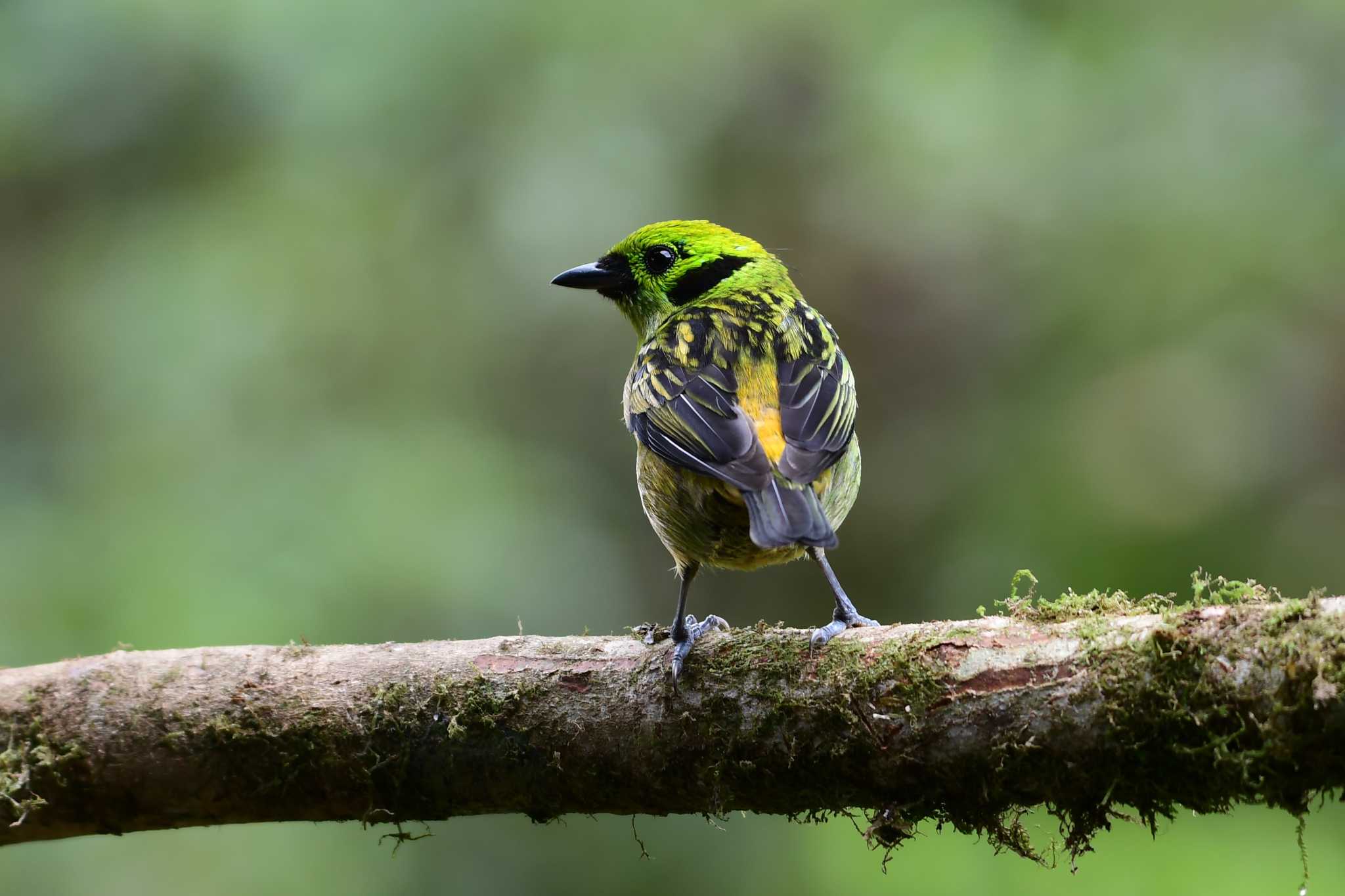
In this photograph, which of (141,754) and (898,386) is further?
(898,386)

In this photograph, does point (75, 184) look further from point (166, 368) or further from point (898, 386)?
point (898, 386)

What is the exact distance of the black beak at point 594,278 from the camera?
4.71 metres

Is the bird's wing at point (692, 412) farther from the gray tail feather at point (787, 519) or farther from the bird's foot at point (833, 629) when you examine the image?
the bird's foot at point (833, 629)

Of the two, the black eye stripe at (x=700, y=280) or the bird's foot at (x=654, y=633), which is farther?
the black eye stripe at (x=700, y=280)

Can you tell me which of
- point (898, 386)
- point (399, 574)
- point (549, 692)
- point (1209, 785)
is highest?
point (898, 386)

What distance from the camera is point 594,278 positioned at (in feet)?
15.5

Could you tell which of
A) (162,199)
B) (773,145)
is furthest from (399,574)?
(773,145)

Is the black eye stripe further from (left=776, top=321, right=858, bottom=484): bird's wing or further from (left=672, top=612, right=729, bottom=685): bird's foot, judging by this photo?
(left=672, top=612, right=729, bottom=685): bird's foot

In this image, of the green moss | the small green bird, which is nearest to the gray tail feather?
the small green bird

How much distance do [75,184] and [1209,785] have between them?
5.98m

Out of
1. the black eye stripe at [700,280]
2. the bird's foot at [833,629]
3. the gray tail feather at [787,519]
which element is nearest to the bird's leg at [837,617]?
the bird's foot at [833,629]

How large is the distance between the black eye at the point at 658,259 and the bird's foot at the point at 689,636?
5.65ft

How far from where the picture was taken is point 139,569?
15.5 ft

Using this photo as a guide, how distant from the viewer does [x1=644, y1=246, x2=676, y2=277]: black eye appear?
4758 millimetres
